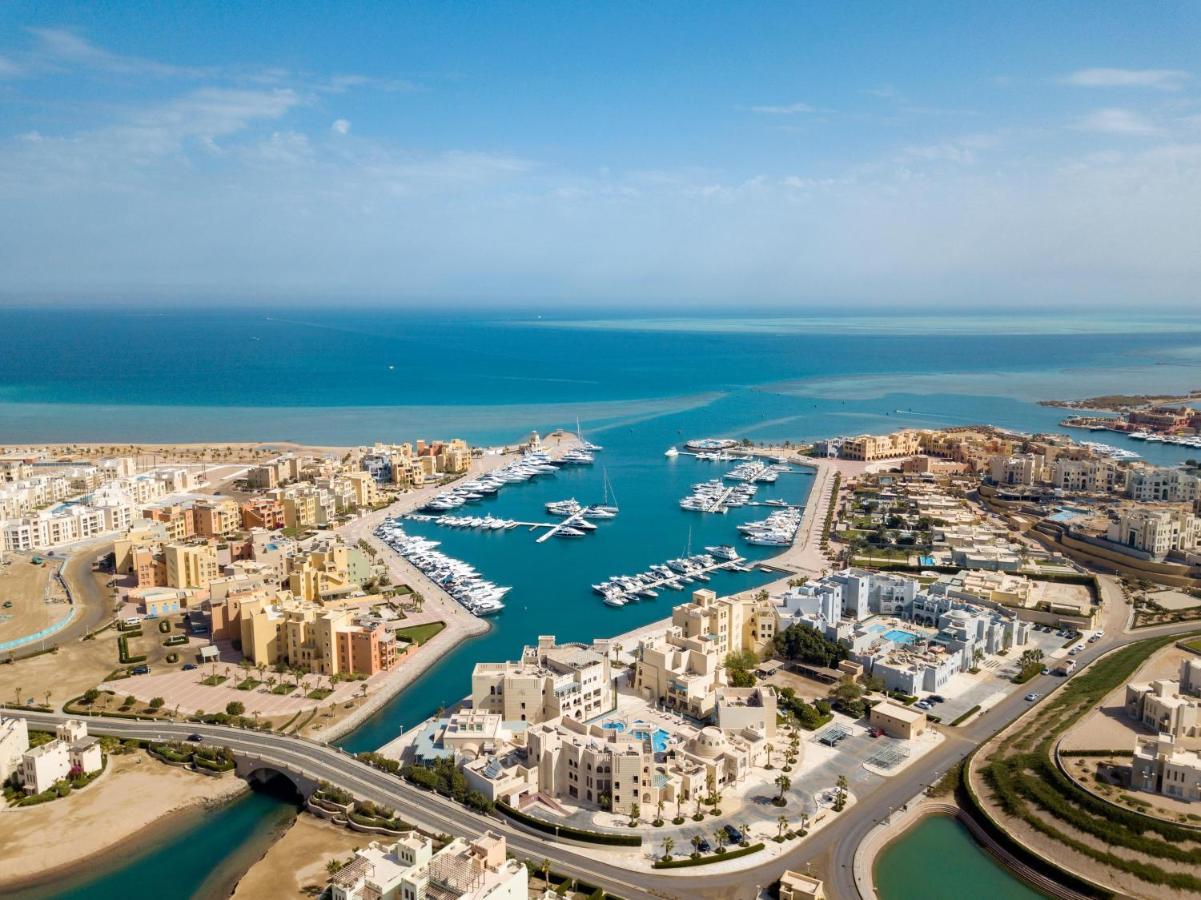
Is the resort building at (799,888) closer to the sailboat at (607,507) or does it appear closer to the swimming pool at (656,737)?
the swimming pool at (656,737)

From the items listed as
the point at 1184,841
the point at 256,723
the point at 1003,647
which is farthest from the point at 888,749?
the point at 256,723

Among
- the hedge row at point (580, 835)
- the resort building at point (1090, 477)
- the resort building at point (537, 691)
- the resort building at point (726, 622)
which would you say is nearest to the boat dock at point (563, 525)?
the resort building at point (726, 622)

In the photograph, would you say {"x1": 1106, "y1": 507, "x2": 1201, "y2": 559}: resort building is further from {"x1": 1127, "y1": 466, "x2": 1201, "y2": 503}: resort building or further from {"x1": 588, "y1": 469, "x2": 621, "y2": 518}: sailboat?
{"x1": 588, "y1": 469, "x2": 621, "y2": 518}: sailboat

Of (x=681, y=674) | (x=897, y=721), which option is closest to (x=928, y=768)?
(x=897, y=721)

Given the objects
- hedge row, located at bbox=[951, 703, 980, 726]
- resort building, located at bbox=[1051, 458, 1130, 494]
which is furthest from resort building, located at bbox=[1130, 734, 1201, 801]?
resort building, located at bbox=[1051, 458, 1130, 494]

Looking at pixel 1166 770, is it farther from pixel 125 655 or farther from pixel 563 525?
pixel 563 525

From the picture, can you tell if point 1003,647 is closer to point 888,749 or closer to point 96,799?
point 888,749
